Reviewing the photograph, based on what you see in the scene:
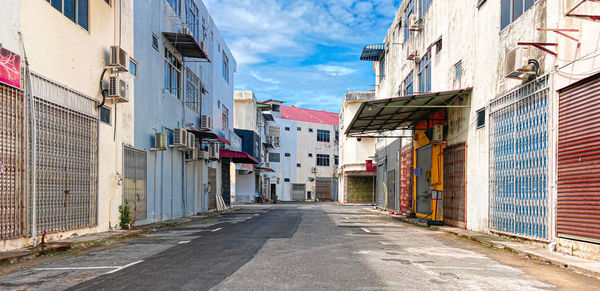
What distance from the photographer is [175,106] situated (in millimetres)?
22766

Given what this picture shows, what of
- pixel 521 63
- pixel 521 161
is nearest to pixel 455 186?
pixel 521 161

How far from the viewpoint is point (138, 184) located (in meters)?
18.1

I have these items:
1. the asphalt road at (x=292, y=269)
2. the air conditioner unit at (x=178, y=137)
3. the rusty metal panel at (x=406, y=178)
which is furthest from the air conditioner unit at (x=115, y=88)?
the rusty metal panel at (x=406, y=178)

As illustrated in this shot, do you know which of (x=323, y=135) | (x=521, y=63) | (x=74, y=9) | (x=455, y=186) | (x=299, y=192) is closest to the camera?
(x=521, y=63)

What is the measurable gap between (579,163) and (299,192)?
64.7m

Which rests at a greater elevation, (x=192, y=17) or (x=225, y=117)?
(x=192, y=17)

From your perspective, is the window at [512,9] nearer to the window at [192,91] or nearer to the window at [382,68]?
the window at [192,91]

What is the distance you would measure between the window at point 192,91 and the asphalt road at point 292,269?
14.7m

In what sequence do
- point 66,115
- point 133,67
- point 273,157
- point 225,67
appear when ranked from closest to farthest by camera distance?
point 66,115
point 133,67
point 225,67
point 273,157

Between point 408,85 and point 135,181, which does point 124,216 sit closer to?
point 135,181

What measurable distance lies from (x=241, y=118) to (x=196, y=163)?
28645 mm

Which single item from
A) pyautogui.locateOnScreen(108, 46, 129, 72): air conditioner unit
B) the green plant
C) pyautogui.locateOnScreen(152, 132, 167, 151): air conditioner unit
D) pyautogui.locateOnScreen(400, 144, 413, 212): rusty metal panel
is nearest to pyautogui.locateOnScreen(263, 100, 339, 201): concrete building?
pyautogui.locateOnScreen(400, 144, 413, 212): rusty metal panel

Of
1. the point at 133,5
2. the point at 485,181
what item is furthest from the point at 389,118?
the point at 133,5

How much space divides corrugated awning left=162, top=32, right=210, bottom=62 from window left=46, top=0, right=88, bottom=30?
6.51m
